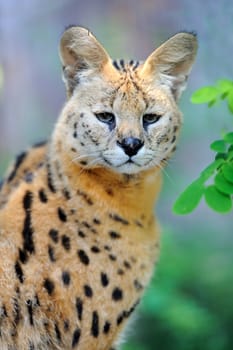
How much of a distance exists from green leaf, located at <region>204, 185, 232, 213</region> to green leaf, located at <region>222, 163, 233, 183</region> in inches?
2.8

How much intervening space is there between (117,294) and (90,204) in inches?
17.3

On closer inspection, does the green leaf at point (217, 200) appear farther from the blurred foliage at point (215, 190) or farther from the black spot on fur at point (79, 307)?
the black spot on fur at point (79, 307)

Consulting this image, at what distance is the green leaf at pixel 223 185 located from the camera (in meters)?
3.50

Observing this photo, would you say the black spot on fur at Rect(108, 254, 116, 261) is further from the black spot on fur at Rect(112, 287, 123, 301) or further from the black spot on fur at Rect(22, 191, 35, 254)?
the black spot on fur at Rect(22, 191, 35, 254)

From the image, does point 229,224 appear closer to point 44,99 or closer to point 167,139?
point 44,99

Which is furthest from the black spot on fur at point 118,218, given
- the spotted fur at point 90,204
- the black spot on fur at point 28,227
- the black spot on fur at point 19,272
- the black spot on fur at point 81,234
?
the black spot on fur at point 19,272

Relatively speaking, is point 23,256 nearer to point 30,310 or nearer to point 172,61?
point 30,310

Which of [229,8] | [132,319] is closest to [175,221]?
[229,8]

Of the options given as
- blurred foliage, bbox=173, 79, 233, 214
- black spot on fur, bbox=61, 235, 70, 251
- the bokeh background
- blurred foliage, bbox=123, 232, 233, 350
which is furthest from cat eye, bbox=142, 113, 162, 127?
blurred foliage, bbox=123, 232, 233, 350

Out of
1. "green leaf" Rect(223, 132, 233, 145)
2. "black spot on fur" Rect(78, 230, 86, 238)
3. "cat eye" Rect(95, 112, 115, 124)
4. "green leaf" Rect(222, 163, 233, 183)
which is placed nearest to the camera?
"green leaf" Rect(222, 163, 233, 183)

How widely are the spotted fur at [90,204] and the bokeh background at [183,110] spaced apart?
62.1 inches

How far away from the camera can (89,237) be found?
415cm

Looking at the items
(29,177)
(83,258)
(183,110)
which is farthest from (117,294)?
(183,110)

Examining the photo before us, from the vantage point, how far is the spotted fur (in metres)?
3.93
